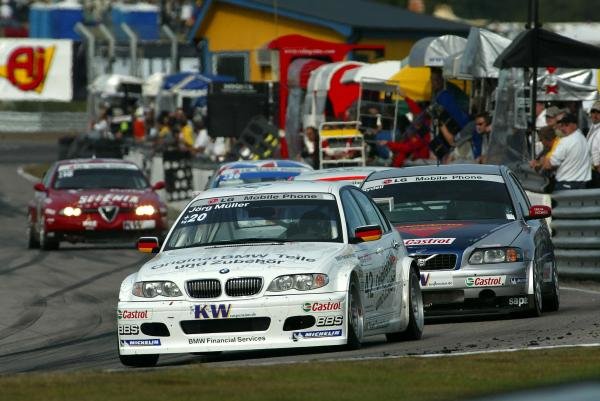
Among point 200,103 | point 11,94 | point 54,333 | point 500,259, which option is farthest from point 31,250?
point 11,94

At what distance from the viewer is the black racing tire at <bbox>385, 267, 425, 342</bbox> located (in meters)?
12.4

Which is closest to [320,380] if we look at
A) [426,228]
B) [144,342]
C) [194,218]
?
[144,342]

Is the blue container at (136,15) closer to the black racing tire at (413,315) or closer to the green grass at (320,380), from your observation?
the black racing tire at (413,315)

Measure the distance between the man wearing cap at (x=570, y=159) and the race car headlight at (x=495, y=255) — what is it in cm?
544

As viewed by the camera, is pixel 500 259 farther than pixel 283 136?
No

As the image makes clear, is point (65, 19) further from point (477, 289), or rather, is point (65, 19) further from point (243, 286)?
point (243, 286)

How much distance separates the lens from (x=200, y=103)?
46469 mm

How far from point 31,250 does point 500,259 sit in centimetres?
1348

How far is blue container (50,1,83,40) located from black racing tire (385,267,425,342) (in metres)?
79.6

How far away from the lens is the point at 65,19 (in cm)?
9200

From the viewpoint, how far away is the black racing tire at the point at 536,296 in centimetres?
1412

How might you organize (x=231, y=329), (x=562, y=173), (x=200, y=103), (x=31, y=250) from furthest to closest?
(x=200, y=103) → (x=31, y=250) → (x=562, y=173) → (x=231, y=329)

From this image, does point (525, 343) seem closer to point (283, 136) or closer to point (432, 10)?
point (283, 136)

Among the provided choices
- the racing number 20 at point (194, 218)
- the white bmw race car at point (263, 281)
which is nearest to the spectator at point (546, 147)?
the white bmw race car at point (263, 281)
